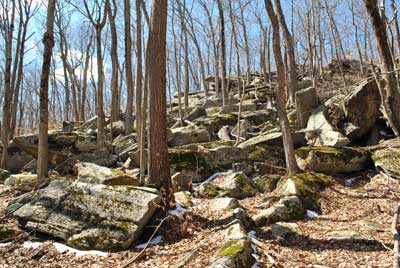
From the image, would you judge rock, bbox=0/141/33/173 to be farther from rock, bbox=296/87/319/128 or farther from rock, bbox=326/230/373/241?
rock, bbox=326/230/373/241

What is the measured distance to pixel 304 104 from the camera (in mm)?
13180

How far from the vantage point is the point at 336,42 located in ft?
79.5

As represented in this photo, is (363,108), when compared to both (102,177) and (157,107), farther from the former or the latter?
(102,177)

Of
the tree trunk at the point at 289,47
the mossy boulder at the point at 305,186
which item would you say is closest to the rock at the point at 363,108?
the tree trunk at the point at 289,47

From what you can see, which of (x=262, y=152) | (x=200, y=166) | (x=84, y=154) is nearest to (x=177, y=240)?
(x=200, y=166)

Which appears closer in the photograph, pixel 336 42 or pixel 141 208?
pixel 141 208

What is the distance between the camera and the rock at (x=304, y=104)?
42.8 feet

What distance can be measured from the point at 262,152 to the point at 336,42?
18.1 m

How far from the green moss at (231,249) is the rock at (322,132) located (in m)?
7.70

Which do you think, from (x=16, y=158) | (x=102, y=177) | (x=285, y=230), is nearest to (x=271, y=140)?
(x=285, y=230)

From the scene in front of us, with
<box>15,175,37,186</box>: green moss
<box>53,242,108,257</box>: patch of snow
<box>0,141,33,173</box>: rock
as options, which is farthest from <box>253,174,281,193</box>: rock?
<box>0,141,33,173</box>: rock

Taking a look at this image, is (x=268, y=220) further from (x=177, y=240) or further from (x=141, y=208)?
(x=141, y=208)

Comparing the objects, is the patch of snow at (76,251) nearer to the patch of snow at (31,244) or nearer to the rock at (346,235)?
the patch of snow at (31,244)

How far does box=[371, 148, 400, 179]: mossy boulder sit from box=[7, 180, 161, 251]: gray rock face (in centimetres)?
709
